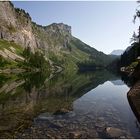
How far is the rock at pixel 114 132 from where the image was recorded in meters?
21.4

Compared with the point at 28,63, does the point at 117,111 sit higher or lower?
lower

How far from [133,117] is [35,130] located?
1151cm

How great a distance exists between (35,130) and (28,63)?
173m

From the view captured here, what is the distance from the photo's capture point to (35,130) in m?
23.2

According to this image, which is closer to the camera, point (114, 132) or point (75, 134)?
point (75, 134)

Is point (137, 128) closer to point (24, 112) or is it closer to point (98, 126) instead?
point (98, 126)

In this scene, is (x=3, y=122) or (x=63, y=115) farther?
(x=63, y=115)

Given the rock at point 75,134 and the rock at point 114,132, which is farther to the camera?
the rock at point 114,132

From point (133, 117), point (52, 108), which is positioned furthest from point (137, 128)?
point (52, 108)

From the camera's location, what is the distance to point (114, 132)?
22.2 meters

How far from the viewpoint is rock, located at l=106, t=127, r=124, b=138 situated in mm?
21391

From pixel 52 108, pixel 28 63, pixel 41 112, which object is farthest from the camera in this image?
pixel 28 63

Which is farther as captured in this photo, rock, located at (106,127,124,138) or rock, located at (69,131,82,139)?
rock, located at (106,127,124,138)

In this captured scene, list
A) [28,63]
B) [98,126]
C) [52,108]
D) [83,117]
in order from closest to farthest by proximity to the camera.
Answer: [98,126] < [83,117] < [52,108] < [28,63]
